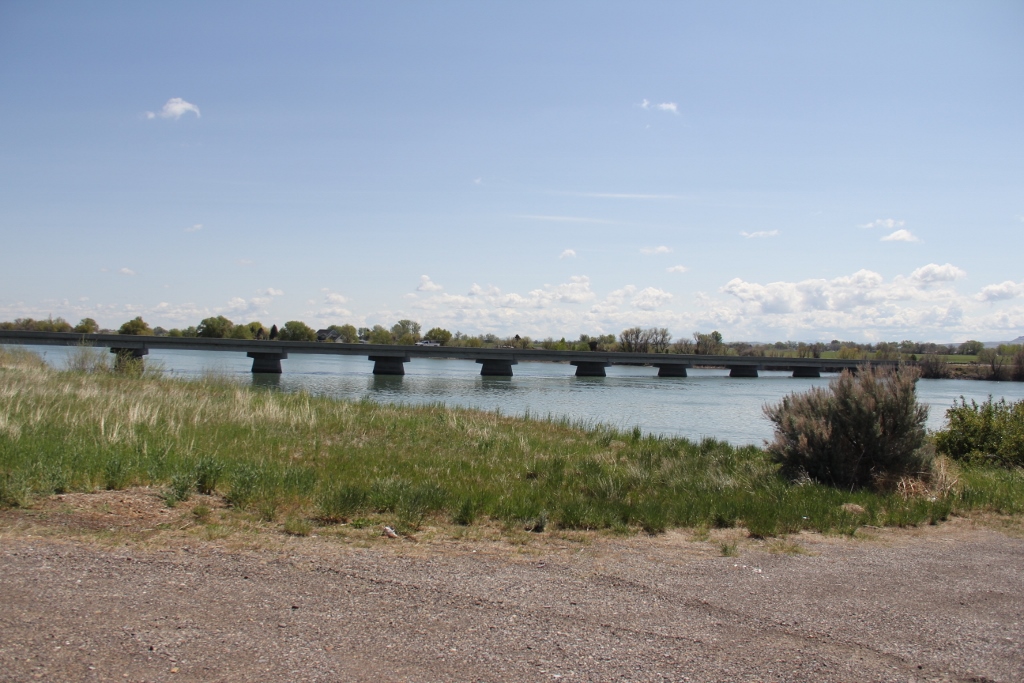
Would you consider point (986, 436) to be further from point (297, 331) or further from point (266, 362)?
point (297, 331)

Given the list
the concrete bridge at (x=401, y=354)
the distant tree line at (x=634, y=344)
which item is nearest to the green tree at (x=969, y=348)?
the distant tree line at (x=634, y=344)

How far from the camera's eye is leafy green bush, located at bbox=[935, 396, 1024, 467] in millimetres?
15945

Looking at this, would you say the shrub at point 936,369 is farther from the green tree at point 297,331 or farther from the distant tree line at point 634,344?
the green tree at point 297,331

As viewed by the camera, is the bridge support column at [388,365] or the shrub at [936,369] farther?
the shrub at [936,369]

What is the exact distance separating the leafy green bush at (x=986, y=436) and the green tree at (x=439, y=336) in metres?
132

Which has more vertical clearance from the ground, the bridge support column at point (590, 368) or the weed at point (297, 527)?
the weed at point (297, 527)

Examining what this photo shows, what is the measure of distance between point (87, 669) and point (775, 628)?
4.39 m

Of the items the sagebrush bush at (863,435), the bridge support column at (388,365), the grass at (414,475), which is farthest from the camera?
the bridge support column at (388,365)

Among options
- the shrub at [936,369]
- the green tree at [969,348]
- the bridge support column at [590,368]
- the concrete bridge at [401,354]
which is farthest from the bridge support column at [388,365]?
the green tree at [969,348]

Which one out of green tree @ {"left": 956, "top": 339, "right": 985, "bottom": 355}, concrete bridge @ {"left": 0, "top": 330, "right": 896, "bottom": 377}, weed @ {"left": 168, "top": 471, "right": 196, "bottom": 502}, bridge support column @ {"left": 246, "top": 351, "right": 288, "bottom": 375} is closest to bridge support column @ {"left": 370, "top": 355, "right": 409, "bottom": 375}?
concrete bridge @ {"left": 0, "top": 330, "right": 896, "bottom": 377}

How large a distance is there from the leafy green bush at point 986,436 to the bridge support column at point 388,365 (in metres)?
69.8

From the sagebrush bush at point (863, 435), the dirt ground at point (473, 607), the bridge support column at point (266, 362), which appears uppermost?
the sagebrush bush at point (863, 435)

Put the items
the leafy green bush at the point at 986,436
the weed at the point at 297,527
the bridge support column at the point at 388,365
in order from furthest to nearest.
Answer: the bridge support column at the point at 388,365 < the leafy green bush at the point at 986,436 < the weed at the point at 297,527

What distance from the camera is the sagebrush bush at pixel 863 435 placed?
38.9 feet
